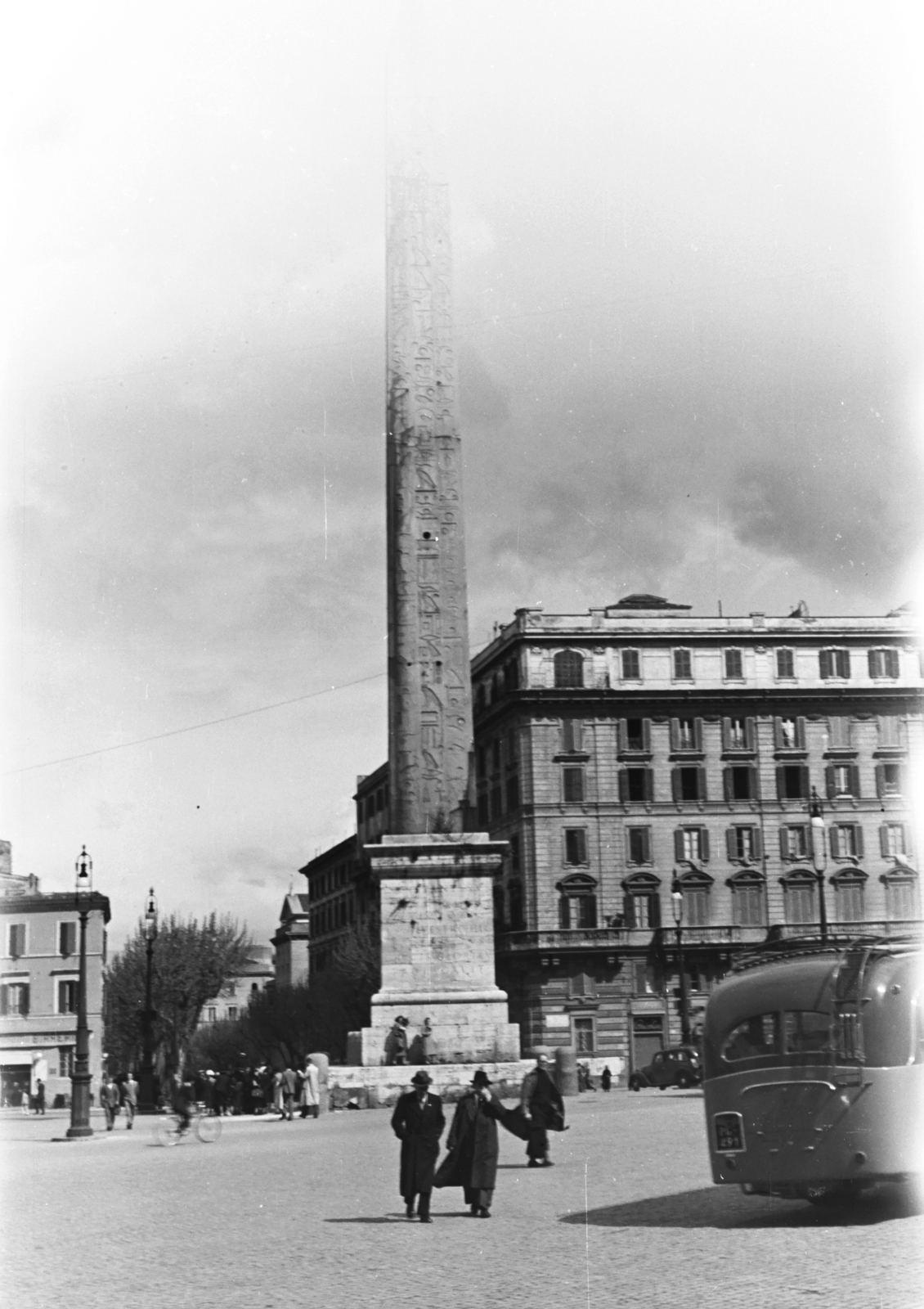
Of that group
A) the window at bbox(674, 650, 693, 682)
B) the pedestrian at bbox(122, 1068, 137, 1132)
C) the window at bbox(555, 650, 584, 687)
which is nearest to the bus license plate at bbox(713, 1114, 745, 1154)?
the pedestrian at bbox(122, 1068, 137, 1132)

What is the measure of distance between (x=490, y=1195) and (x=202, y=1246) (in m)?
2.71

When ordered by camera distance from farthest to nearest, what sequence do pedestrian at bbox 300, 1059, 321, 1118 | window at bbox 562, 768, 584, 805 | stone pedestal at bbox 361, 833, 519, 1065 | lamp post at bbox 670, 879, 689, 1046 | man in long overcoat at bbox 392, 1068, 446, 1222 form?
window at bbox 562, 768, 584, 805
lamp post at bbox 670, 879, 689, 1046
pedestrian at bbox 300, 1059, 321, 1118
stone pedestal at bbox 361, 833, 519, 1065
man in long overcoat at bbox 392, 1068, 446, 1222

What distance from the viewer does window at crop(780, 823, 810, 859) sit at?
64312mm

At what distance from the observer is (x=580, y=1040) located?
60969 mm

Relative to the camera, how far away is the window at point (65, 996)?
61.4 m

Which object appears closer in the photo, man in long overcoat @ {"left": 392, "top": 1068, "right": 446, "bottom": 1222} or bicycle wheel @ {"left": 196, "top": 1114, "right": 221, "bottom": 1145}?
man in long overcoat @ {"left": 392, "top": 1068, "right": 446, "bottom": 1222}

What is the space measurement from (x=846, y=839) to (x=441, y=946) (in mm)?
38954

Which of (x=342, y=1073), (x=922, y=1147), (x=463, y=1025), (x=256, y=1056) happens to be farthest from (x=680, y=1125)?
(x=256, y=1056)

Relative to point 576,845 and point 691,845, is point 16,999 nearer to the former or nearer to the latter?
point 576,845

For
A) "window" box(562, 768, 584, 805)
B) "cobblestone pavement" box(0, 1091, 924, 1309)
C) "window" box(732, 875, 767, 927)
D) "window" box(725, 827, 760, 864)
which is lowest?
"cobblestone pavement" box(0, 1091, 924, 1309)

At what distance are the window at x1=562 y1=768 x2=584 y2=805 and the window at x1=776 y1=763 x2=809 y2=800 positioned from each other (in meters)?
7.12

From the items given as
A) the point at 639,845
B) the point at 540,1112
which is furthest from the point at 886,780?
the point at 540,1112

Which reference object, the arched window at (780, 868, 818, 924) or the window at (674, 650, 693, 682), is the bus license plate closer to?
the arched window at (780, 868, 818, 924)

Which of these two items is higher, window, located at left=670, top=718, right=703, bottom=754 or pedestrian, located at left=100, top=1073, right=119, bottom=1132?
window, located at left=670, top=718, right=703, bottom=754
